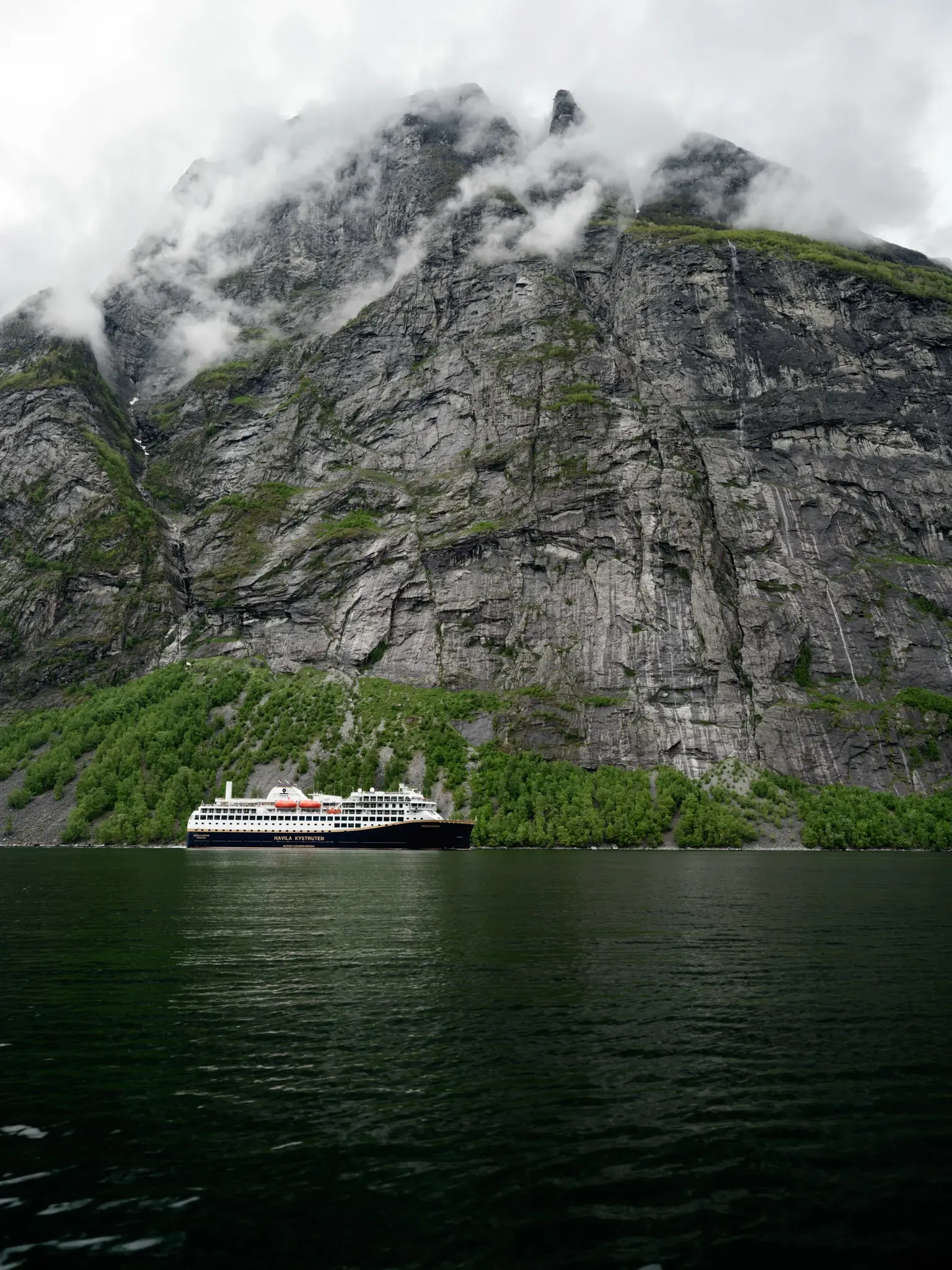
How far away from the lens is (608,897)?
52.0 meters

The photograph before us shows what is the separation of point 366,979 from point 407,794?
107 m

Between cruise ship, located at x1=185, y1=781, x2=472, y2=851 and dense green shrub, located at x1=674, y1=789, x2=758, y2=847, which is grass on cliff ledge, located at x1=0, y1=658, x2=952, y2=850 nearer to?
dense green shrub, located at x1=674, y1=789, x2=758, y2=847

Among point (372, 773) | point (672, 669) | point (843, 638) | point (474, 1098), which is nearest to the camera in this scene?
point (474, 1098)

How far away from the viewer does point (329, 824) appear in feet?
431

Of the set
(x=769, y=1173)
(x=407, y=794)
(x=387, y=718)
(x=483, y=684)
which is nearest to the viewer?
(x=769, y=1173)

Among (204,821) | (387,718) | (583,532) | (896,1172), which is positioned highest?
(583,532)

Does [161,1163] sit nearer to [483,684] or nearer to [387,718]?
[387,718]

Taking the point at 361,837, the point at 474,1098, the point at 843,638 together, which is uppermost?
the point at 843,638

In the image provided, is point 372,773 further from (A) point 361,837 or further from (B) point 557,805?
(B) point 557,805

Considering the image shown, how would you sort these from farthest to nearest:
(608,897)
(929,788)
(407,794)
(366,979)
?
(929,788), (407,794), (608,897), (366,979)

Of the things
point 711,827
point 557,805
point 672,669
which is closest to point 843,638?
point 672,669

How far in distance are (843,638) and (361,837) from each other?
371 ft

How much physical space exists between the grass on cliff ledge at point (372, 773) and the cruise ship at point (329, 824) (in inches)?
474

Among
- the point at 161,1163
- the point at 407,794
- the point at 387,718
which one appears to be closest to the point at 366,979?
the point at 161,1163
